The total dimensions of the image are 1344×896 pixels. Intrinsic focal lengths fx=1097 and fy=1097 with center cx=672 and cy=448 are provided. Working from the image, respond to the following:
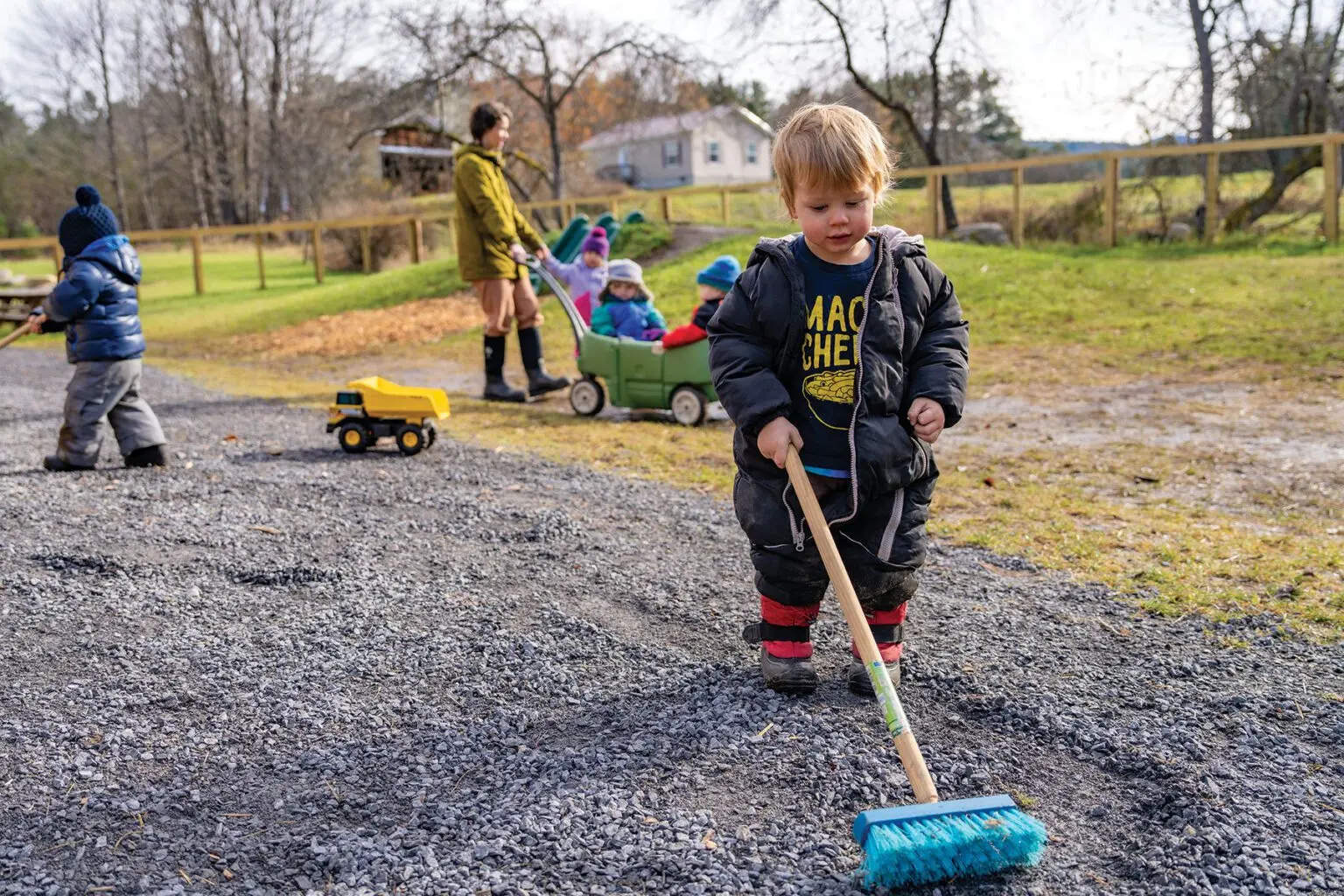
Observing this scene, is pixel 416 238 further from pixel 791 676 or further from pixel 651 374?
pixel 791 676

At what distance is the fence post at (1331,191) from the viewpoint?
14.1m

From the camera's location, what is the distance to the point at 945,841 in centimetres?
221

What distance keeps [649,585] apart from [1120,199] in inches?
622

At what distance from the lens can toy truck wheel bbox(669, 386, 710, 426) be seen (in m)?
7.86

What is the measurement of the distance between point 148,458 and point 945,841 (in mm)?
5759

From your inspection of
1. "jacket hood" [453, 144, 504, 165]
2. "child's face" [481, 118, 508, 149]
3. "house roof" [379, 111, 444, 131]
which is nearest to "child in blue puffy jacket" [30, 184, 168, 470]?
"child's face" [481, 118, 508, 149]

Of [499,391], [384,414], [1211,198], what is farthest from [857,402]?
[1211,198]

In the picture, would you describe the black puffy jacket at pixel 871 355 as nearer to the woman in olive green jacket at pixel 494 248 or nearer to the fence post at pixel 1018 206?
the woman in olive green jacket at pixel 494 248

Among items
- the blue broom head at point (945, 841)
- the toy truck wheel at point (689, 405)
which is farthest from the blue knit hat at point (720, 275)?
the blue broom head at point (945, 841)

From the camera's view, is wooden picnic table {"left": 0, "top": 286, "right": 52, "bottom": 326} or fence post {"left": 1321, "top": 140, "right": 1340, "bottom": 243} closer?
fence post {"left": 1321, "top": 140, "right": 1340, "bottom": 243}

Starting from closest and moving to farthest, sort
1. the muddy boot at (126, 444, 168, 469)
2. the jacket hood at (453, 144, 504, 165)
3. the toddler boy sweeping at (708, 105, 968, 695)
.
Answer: the toddler boy sweeping at (708, 105, 968, 695)
the muddy boot at (126, 444, 168, 469)
the jacket hood at (453, 144, 504, 165)

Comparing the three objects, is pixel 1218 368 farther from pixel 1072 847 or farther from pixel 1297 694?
pixel 1072 847

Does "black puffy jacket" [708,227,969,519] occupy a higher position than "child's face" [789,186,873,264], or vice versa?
"child's face" [789,186,873,264]

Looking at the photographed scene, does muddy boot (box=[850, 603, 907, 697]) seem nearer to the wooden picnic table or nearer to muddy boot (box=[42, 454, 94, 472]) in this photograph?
muddy boot (box=[42, 454, 94, 472])
